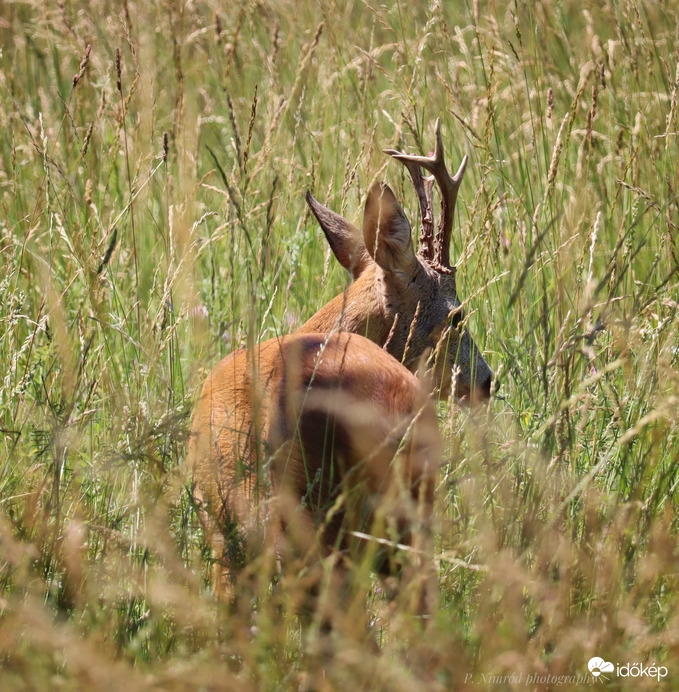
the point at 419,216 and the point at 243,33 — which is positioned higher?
the point at 243,33

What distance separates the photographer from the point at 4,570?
6.71 ft

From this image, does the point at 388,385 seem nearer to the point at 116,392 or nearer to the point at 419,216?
the point at 116,392

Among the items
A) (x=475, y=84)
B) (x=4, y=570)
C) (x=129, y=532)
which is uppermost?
(x=475, y=84)

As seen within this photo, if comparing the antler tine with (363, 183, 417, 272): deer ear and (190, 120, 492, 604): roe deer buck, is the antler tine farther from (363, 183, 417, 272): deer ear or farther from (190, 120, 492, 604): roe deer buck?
(190, 120, 492, 604): roe deer buck

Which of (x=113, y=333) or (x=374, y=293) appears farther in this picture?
(x=374, y=293)

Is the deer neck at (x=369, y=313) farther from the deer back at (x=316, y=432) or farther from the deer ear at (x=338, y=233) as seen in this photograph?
the deer back at (x=316, y=432)

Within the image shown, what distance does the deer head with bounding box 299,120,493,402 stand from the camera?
150 inches

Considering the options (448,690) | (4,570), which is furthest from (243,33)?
(448,690)

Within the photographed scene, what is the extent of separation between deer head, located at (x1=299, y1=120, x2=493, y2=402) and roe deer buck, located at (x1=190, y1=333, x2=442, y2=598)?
3.61ft

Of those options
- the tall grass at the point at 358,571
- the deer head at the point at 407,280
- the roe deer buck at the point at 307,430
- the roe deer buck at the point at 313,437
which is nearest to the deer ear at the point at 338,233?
the deer head at the point at 407,280

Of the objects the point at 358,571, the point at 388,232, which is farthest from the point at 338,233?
the point at 358,571

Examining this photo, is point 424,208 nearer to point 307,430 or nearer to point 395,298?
point 395,298

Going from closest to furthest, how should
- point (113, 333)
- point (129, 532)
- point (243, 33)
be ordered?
point (129, 532)
point (113, 333)
point (243, 33)

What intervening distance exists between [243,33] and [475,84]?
2384 millimetres
